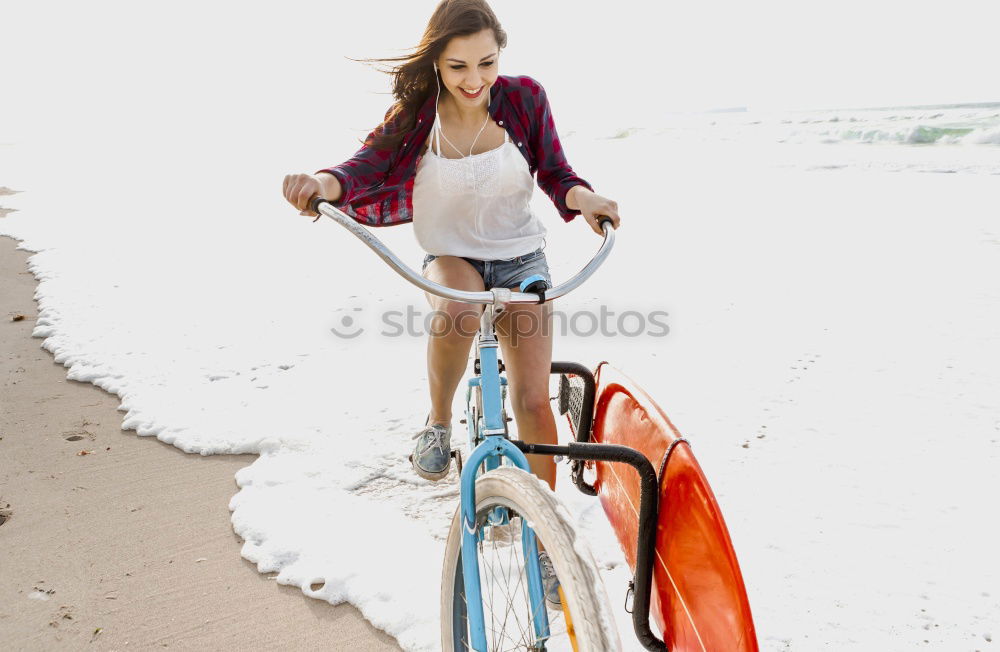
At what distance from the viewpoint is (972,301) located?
533 centimetres

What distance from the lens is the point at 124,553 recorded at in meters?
2.68

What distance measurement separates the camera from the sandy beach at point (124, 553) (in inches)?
90.0

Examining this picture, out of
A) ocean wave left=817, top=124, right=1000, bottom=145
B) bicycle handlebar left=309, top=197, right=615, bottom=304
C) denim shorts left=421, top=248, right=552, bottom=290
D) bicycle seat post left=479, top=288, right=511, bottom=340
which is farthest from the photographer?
ocean wave left=817, top=124, right=1000, bottom=145

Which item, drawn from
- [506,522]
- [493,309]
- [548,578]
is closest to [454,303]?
[493,309]

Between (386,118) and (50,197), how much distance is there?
13.2 m

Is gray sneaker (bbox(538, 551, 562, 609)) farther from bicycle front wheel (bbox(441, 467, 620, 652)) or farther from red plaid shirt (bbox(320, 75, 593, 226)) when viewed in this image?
red plaid shirt (bbox(320, 75, 593, 226))

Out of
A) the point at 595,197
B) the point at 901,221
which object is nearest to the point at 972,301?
the point at 901,221

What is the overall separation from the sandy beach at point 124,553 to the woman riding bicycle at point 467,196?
0.75 metres

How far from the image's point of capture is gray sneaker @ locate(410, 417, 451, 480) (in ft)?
7.69

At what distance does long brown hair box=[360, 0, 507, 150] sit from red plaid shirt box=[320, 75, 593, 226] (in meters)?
0.03

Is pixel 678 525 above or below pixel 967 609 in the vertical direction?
above

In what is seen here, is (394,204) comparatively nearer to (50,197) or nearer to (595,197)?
(595,197)

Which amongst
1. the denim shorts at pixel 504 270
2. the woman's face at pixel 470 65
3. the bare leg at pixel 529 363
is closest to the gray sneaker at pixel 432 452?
the bare leg at pixel 529 363

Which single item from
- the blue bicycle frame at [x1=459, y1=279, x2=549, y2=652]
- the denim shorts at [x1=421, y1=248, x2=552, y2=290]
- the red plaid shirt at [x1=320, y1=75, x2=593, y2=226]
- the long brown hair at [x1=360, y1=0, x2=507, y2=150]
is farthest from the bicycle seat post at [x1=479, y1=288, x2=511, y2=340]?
the long brown hair at [x1=360, y1=0, x2=507, y2=150]
